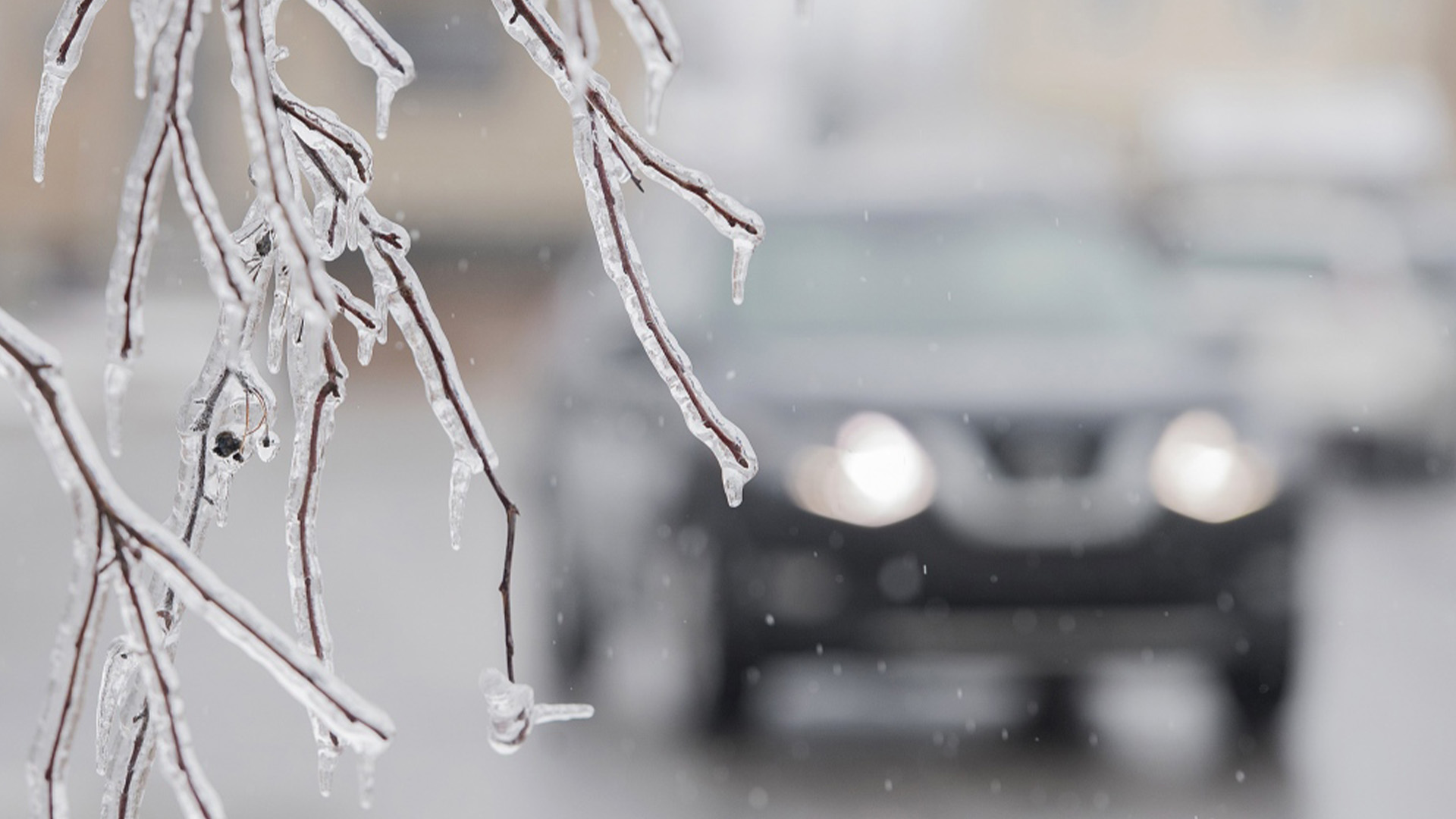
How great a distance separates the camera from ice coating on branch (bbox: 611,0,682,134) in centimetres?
107

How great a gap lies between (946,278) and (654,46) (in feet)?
18.2

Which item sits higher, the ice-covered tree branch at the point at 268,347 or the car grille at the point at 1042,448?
the ice-covered tree branch at the point at 268,347

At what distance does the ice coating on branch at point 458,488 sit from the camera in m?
1.27

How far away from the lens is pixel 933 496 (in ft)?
18.1

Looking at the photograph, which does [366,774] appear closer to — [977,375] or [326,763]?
[326,763]

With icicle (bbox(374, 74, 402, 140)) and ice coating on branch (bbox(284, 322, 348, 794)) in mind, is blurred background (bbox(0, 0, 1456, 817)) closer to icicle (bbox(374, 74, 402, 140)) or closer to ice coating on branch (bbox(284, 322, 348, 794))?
icicle (bbox(374, 74, 402, 140))

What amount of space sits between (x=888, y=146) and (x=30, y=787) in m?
6.93

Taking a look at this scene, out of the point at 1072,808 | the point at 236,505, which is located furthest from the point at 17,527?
the point at 1072,808

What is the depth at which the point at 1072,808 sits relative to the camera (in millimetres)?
5195

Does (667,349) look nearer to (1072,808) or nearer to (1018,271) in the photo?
(1072,808)

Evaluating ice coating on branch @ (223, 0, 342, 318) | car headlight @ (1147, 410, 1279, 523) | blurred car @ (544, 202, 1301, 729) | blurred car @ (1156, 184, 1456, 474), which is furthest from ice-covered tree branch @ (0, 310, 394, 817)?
blurred car @ (1156, 184, 1456, 474)

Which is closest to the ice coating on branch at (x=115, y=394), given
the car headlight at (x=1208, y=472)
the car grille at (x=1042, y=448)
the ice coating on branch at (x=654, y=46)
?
the ice coating on branch at (x=654, y=46)

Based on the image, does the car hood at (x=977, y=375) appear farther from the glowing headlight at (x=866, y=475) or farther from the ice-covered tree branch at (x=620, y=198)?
the ice-covered tree branch at (x=620, y=198)

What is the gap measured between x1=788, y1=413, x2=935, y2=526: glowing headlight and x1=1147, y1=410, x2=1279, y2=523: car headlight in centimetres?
77
